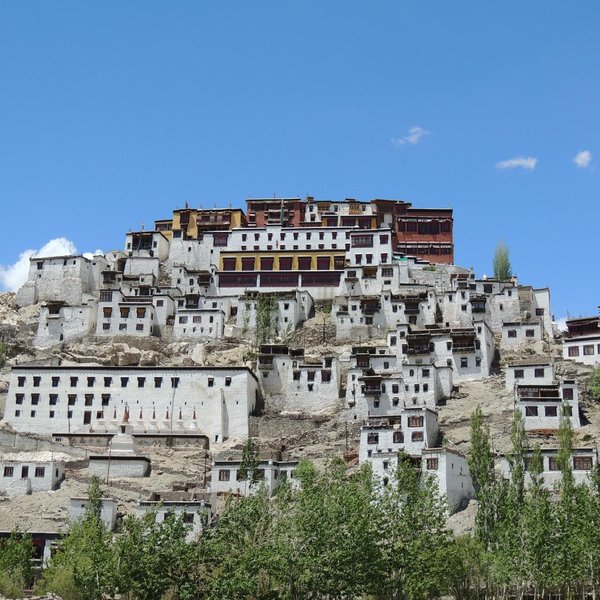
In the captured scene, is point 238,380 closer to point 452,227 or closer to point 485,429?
point 485,429

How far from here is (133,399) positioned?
3137 inches

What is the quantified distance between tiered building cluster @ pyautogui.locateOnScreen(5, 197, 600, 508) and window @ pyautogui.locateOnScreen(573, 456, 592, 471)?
257 inches

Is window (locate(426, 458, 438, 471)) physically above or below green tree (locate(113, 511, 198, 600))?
above

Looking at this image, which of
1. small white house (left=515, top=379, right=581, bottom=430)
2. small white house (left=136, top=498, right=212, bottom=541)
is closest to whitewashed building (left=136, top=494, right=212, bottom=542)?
small white house (left=136, top=498, right=212, bottom=541)

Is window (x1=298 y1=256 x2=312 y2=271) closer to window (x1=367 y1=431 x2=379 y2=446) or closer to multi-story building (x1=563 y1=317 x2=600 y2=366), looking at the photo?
multi-story building (x1=563 y1=317 x2=600 y2=366)

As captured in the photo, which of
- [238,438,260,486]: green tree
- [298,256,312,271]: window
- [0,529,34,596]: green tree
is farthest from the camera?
[298,256,312,271]: window

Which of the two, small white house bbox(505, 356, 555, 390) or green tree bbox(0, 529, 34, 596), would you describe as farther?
small white house bbox(505, 356, 555, 390)

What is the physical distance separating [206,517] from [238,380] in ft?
78.8

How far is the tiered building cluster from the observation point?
7500cm

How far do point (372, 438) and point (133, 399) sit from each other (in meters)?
20.5

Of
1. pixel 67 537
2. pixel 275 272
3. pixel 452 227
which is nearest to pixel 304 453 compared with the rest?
pixel 67 537

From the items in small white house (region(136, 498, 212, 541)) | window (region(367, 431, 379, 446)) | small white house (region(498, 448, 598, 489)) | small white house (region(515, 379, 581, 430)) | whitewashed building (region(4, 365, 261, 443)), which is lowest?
small white house (region(136, 498, 212, 541))

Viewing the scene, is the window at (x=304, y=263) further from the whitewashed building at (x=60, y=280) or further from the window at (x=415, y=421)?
the window at (x=415, y=421)

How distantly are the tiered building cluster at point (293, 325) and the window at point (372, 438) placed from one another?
8 cm
